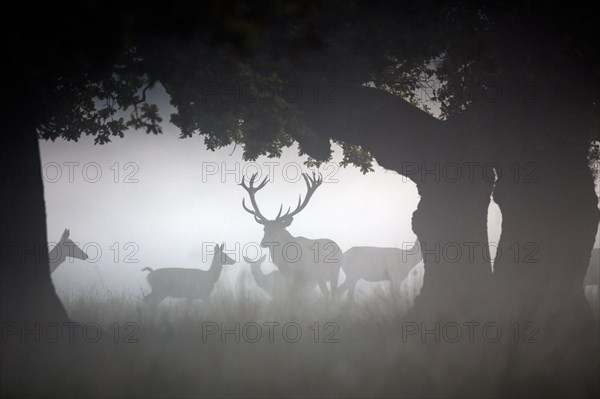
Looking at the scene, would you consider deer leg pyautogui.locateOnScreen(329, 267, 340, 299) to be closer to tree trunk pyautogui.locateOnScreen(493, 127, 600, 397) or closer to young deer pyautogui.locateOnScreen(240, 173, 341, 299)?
young deer pyautogui.locateOnScreen(240, 173, 341, 299)

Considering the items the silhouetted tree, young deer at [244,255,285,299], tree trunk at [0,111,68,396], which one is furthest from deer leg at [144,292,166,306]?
tree trunk at [0,111,68,396]

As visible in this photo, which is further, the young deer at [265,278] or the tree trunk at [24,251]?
the young deer at [265,278]

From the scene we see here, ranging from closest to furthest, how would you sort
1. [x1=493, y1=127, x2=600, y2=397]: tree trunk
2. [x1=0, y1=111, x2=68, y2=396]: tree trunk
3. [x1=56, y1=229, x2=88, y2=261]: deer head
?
[x1=0, y1=111, x2=68, y2=396]: tree trunk → [x1=493, y1=127, x2=600, y2=397]: tree trunk → [x1=56, y1=229, x2=88, y2=261]: deer head

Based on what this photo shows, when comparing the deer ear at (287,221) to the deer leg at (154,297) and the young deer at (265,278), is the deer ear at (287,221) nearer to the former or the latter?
the young deer at (265,278)

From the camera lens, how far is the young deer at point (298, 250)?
15758 millimetres

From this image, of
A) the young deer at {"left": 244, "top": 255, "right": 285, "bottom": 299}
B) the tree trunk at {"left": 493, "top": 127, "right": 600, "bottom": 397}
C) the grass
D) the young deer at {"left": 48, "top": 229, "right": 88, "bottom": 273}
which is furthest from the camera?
the young deer at {"left": 48, "top": 229, "right": 88, "bottom": 273}

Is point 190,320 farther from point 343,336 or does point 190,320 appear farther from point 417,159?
point 417,159

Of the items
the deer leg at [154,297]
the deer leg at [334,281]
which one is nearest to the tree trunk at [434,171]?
the deer leg at [334,281]

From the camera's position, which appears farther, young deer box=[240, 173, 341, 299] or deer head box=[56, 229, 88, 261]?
deer head box=[56, 229, 88, 261]

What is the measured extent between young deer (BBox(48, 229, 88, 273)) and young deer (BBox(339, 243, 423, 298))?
812cm

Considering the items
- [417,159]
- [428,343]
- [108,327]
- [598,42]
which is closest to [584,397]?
[428,343]

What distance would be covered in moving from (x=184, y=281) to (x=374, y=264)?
21.3 ft

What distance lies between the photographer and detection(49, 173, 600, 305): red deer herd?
14656 millimetres

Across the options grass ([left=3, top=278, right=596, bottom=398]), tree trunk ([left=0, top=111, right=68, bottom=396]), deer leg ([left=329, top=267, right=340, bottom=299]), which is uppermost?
tree trunk ([left=0, top=111, right=68, bottom=396])
